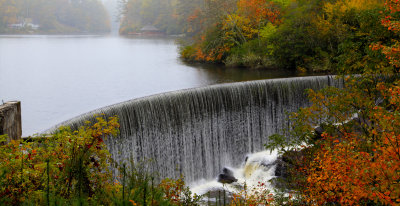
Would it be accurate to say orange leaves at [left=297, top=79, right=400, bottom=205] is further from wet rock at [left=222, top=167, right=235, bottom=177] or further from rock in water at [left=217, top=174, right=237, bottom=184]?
wet rock at [left=222, top=167, right=235, bottom=177]

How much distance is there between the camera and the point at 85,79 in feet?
65.0

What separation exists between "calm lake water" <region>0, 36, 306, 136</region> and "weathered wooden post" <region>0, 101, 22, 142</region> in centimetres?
462

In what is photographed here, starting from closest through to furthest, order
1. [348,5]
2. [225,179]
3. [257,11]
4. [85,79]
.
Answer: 1. [225,179]
2. [85,79]
3. [348,5]
4. [257,11]

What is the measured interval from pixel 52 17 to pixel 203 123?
63.8 metres

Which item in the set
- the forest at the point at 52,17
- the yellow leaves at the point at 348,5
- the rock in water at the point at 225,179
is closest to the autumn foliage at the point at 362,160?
the rock in water at the point at 225,179

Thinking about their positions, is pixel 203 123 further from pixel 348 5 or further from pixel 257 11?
pixel 257 11

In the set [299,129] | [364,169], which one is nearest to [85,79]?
[299,129]

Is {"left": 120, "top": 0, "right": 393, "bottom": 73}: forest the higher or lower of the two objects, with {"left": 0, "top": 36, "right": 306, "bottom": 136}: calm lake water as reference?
higher

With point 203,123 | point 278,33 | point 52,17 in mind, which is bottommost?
point 203,123

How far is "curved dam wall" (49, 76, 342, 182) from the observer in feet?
38.0

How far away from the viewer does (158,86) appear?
1767cm

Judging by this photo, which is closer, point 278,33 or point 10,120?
point 10,120

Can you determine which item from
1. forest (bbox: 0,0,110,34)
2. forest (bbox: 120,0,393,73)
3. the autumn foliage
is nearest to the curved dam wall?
the autumn foliage

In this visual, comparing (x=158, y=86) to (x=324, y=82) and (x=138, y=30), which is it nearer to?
(x=324, y=82)
